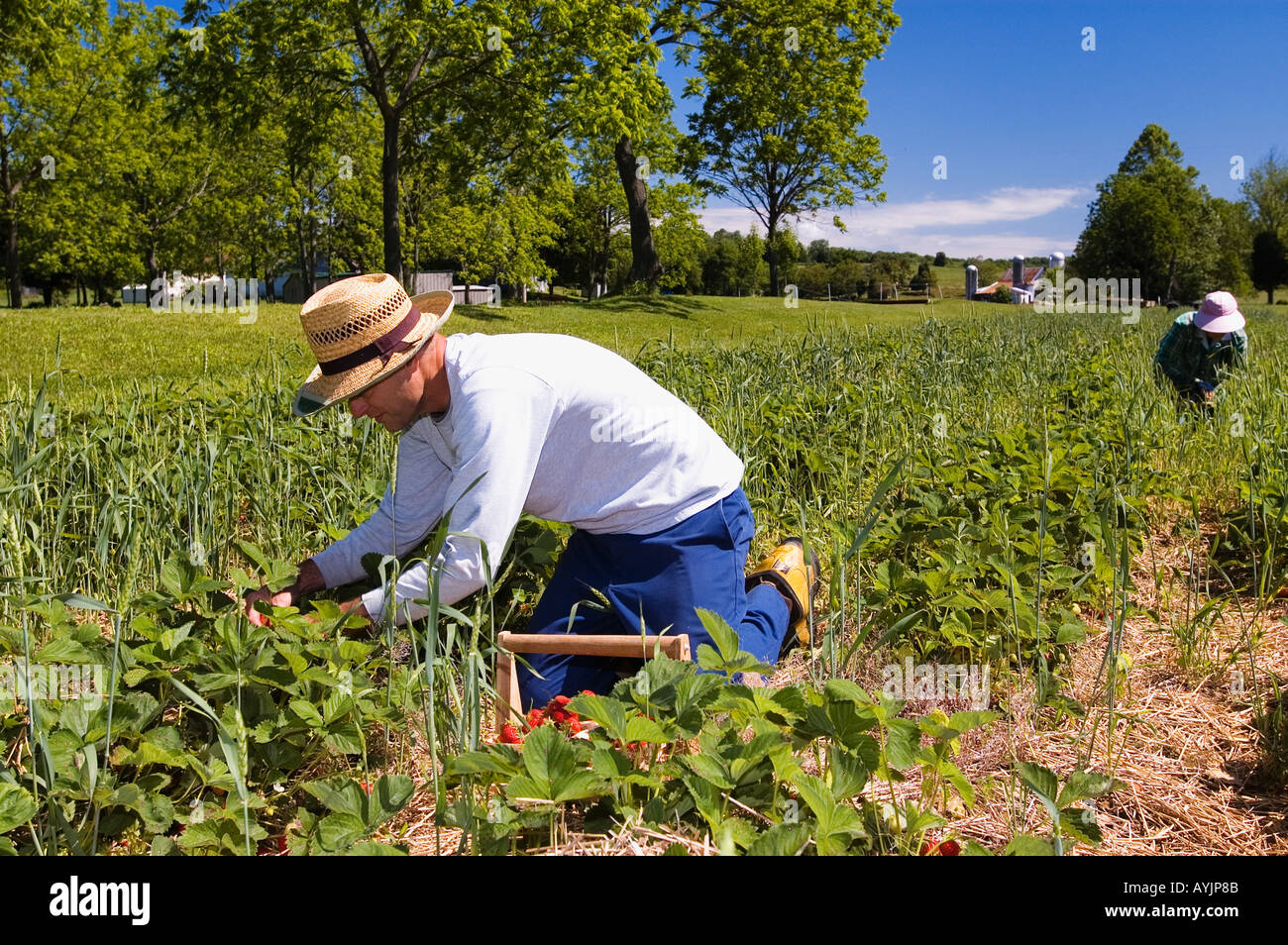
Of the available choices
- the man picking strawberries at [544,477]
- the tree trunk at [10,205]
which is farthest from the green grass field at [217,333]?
the tree trunk at [10,205]

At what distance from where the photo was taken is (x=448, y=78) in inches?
611

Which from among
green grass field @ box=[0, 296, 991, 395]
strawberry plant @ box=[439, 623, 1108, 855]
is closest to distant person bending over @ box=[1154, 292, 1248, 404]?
green grass field @ box=[0, 296, 991, 395]

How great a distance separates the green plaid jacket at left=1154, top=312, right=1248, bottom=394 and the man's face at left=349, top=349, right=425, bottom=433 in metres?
5.11

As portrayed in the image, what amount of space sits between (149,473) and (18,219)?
25.8 meters

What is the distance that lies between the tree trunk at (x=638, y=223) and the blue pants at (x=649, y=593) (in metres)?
19.0

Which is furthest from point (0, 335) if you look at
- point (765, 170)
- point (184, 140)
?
point (765, 170)

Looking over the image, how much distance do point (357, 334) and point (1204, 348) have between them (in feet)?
18.3

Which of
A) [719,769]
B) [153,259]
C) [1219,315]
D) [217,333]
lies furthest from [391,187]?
[153,259]

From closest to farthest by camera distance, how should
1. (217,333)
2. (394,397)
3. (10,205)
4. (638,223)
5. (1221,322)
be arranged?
(394,397), (1221,322), (217,333), (638,223), (10,205)

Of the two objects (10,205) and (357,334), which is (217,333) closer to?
(357,334)

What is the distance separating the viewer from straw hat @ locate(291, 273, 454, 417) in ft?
6.62

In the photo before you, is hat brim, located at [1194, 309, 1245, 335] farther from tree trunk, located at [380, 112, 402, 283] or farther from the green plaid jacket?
tree trunk, located at [380, 112, 402, 283]

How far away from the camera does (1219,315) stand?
5570mm
